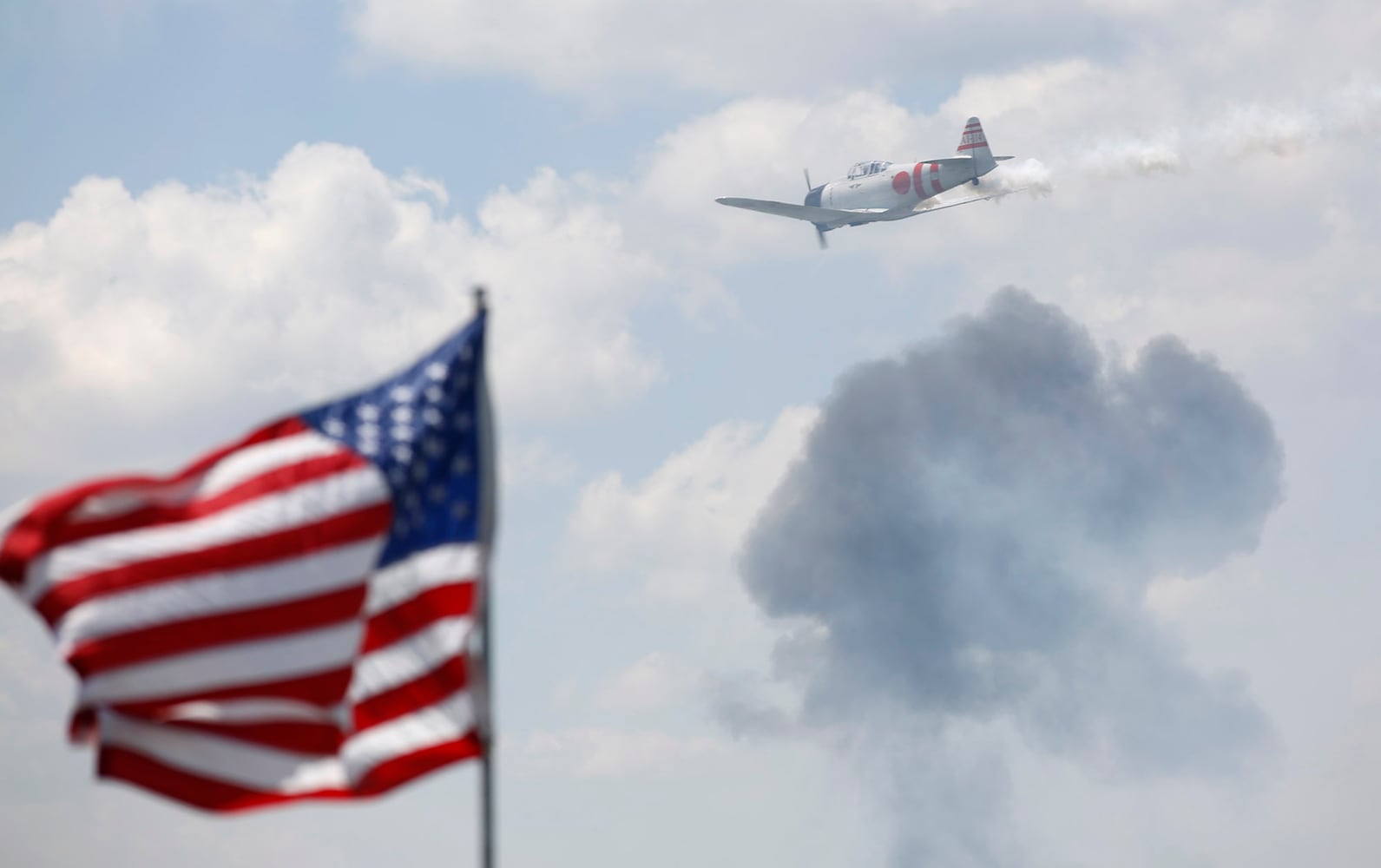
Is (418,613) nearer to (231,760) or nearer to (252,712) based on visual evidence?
(252,712)

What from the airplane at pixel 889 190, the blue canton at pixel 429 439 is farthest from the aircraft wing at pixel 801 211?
the blue canton at pixel 429 439

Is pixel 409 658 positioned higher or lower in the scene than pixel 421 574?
lower

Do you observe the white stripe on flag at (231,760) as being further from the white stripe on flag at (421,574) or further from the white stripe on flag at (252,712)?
the white stripe on flag at (421,574)

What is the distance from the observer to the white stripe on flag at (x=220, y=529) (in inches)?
827

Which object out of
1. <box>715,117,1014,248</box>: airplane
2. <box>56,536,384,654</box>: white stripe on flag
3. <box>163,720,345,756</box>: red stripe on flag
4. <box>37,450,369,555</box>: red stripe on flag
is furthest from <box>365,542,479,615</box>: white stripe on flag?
<box>715,117,1014,248</box>: airplane

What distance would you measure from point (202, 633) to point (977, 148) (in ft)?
370

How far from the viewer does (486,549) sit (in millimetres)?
20531

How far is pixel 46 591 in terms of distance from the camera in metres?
21.2

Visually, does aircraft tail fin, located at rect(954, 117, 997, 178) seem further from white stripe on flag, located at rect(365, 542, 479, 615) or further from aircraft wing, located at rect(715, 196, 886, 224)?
white stripe on flag, located at rect(365, 542, 479, 615)

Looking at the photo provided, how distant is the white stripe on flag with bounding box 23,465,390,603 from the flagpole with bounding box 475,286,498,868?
4.23ft

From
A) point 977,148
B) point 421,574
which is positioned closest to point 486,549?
point 421,574

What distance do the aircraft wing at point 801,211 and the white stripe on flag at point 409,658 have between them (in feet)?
370

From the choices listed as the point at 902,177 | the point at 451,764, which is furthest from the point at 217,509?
the point at 902,177

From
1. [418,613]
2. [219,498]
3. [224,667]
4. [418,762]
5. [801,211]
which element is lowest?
[418,762]
